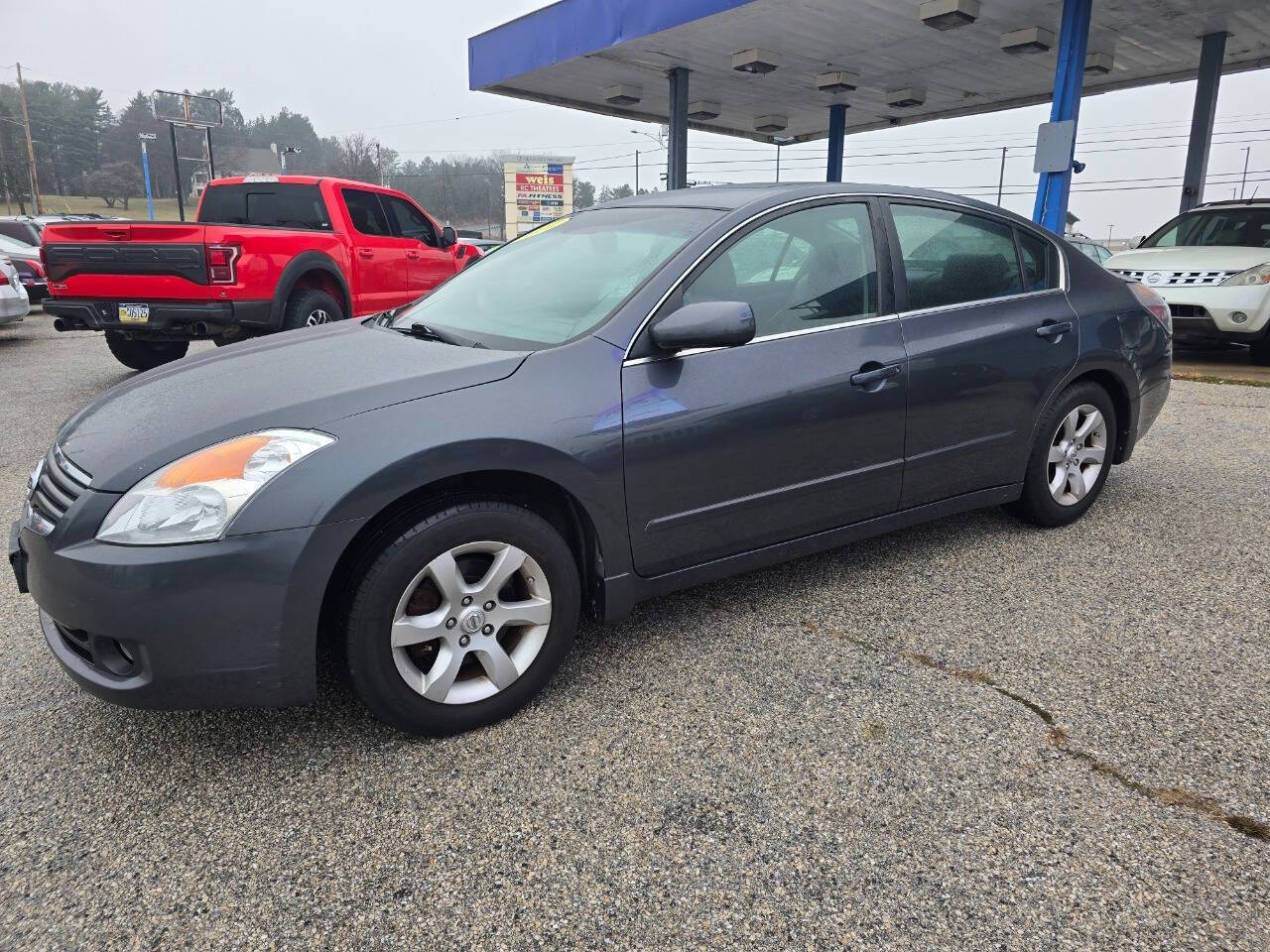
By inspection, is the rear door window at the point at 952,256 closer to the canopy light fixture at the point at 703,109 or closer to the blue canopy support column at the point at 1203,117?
the blue canopy support column at the point at 1203,117

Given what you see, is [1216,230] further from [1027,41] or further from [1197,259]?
[1027,41]

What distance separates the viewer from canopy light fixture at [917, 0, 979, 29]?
10.6 metres

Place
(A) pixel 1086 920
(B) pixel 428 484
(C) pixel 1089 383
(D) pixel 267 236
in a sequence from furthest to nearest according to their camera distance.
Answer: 1. (D) pixel 267 236
2. (C) pixel 1089 383
3. (B) pixel 428 484
4. (A) pixel 1086 920

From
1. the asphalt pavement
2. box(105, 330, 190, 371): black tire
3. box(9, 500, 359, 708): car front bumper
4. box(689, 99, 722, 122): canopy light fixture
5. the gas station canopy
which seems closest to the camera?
the asphalt pavement

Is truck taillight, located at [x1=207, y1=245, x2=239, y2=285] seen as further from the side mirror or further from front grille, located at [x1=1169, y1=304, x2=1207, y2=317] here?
front grille, located at [x1=1169, y1=304, x2=1207, y2=317]

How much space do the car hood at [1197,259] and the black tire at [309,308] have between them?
8.56 m

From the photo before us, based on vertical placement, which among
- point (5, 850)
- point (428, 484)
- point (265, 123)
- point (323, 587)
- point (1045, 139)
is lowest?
point (5, 850)

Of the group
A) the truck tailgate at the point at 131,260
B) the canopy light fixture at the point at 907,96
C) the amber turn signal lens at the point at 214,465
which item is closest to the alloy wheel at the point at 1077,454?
the amber turn signal lens at the point at 214,465

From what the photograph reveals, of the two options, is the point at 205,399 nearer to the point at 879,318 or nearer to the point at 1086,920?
the point at 879,318

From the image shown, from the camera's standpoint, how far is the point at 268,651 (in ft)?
7.20

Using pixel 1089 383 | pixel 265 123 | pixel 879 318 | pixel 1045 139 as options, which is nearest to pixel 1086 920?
pixel 879 318

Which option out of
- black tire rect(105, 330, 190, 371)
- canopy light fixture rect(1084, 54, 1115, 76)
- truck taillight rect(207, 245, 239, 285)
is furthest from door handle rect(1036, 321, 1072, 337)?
canopy light fixture rect(1084, 54, 1115, 76)

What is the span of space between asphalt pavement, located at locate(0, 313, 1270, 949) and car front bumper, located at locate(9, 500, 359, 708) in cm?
30

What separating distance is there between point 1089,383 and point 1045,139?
823cm
